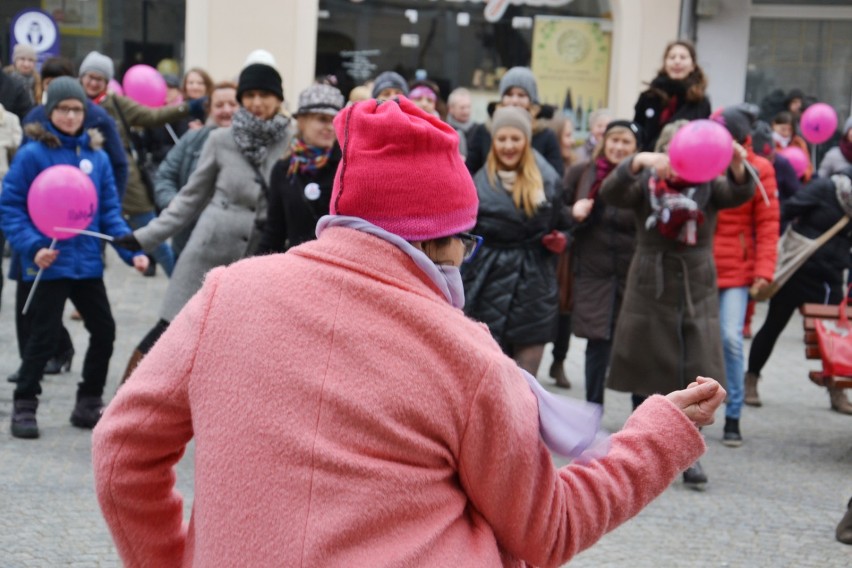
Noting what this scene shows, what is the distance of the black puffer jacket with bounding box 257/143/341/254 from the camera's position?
6.17m

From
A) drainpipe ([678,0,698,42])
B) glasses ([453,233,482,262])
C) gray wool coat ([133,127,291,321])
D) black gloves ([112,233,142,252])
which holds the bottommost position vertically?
black gloves ([112,233,142,252])

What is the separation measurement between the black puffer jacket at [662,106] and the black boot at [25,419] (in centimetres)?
397

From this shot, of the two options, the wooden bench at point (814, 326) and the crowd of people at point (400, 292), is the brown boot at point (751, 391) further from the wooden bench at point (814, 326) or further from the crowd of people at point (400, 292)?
the wooden bench at point (814, 326)

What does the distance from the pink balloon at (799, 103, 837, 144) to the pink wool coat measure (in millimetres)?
13404

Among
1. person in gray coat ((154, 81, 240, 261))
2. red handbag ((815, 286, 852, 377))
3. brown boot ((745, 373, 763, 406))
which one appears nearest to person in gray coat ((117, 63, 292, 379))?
person in gray coat ((154, 81, 240, 261))

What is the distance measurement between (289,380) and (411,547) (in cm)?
34

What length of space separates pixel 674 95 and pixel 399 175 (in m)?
6.55

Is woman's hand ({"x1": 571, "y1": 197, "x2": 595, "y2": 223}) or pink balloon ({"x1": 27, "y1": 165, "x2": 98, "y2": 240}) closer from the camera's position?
pink balloon ({"x1": 27, "y1": 165, "x2": 98, "y2": 240})

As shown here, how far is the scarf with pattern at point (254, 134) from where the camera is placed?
6867mm

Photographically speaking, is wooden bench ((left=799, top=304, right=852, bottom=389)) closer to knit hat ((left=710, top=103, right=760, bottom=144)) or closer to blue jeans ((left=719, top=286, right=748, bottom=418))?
blue jeans ((left=719, top=286, right=748, bottom=418))

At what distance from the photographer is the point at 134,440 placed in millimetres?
2438

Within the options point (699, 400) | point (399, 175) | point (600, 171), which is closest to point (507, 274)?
point (600, 171)

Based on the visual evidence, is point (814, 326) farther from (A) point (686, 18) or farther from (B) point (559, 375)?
(A) point (686, 18)

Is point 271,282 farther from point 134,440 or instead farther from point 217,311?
point 134,440
